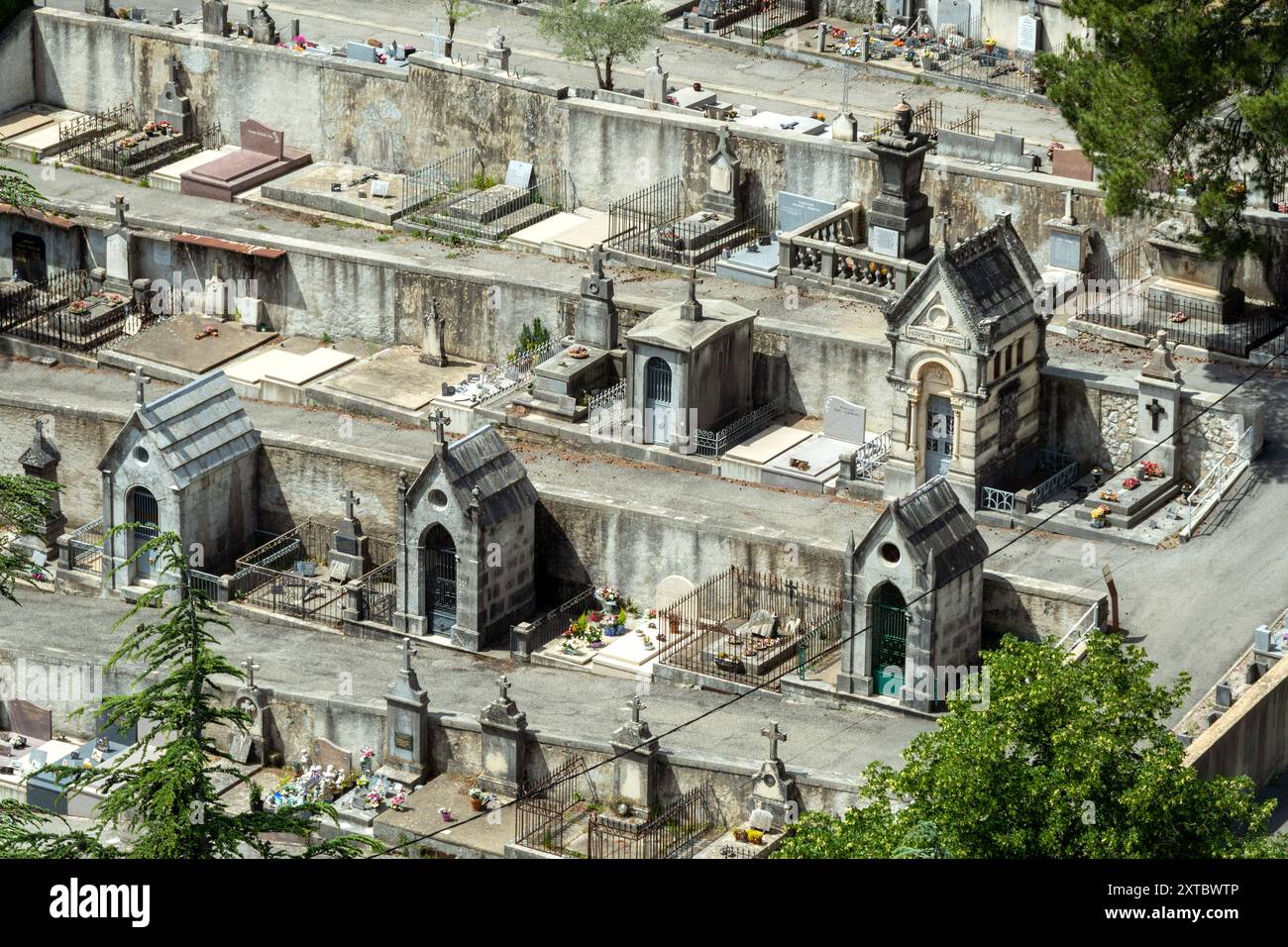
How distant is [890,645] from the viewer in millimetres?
49750

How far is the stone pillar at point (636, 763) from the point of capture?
47.2m

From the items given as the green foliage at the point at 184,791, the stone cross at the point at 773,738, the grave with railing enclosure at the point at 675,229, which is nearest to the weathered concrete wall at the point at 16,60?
the grave with railing enclosure at the point at 675,229

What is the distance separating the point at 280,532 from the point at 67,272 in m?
13.2

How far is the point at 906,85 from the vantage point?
7169 cm

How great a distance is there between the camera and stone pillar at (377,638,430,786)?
163 ft

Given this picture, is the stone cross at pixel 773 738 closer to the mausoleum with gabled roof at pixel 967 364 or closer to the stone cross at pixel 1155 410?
the mausoleum with gabled roof at pixel 967 364

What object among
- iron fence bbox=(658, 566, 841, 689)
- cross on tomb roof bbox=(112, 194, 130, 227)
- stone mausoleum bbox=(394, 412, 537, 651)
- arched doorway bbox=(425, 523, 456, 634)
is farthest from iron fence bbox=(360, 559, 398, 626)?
cross on tomb roof bbox=(112, 194, 130, 227)

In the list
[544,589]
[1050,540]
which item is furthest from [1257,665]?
[544,589]

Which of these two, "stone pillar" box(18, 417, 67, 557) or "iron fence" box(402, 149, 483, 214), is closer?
"stone pillar" box(18, 417, 67, 557)

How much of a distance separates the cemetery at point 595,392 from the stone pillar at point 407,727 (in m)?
0.09

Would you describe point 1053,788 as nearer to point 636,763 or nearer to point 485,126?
point 636,763

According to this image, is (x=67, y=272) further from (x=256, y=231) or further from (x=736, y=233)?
(x=736, y=233)

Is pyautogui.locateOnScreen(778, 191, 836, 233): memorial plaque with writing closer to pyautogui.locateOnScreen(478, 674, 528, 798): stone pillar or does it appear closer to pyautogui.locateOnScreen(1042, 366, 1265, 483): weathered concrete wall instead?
pyautogui.locateOnScreen(1042, 366, 1265, 483): weathered concrete wall

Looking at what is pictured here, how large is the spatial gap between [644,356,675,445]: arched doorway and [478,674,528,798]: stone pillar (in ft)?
36.2
